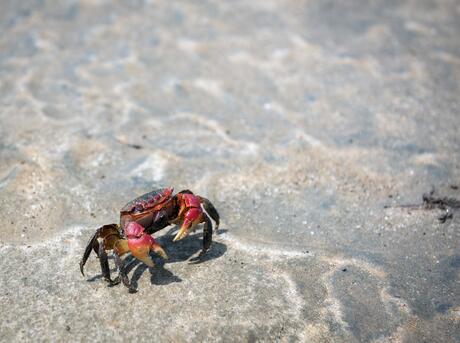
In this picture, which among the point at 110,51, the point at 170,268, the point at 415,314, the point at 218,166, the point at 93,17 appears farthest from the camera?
the point at 93,17

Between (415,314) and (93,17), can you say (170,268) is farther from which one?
(93,17)

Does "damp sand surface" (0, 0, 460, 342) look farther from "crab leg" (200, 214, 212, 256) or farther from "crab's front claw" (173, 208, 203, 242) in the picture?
"crab's front claw" (173, 208, 203, 242)

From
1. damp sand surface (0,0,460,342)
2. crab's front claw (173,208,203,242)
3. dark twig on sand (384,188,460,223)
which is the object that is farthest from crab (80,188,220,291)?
dark twig on sand (384,188,460,223)

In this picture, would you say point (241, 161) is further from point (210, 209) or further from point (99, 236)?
point (99, 236)

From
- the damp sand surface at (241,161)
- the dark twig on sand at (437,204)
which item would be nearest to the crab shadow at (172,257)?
the damp sand surface at (241,161)

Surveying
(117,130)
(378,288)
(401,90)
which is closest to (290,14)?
(401,90)

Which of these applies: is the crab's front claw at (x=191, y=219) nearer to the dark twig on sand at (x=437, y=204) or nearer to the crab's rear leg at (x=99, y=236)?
the crab's rear leg at (x=99, y=236)

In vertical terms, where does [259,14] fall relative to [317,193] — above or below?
above
